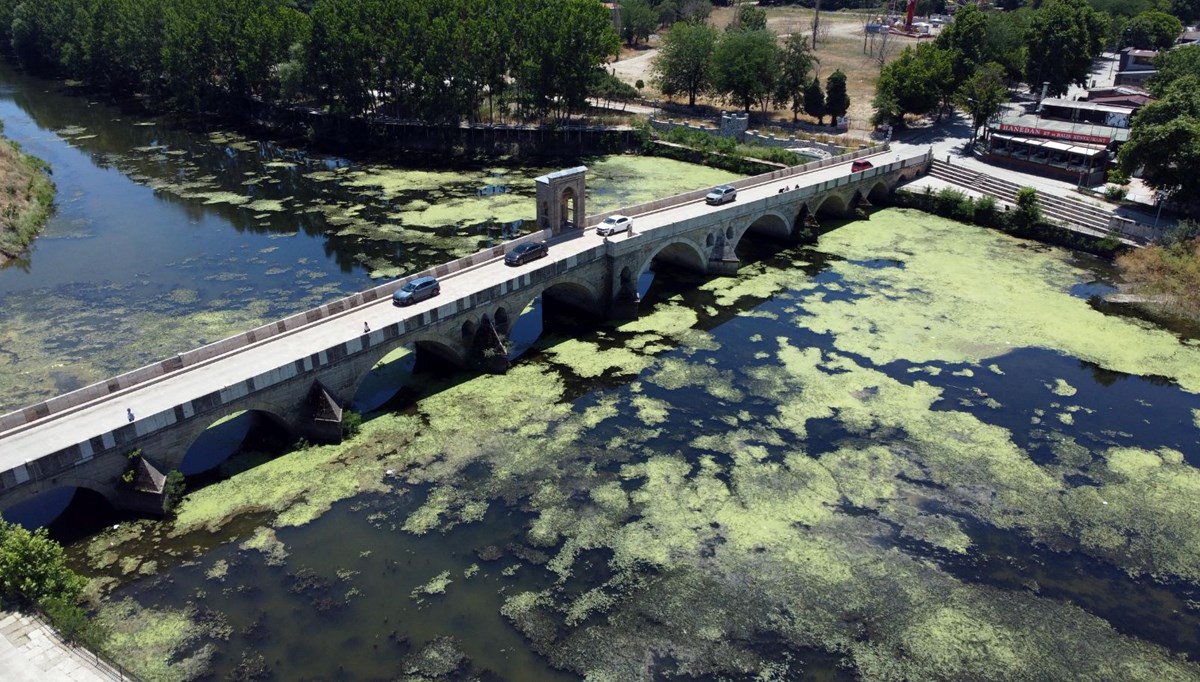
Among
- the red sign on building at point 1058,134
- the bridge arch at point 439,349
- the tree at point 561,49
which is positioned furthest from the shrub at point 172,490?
the red sign on building at point 1058,134

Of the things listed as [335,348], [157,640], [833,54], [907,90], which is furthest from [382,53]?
[833,54]

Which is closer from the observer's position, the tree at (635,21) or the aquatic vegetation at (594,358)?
the aquatic vegetation at (594,358)

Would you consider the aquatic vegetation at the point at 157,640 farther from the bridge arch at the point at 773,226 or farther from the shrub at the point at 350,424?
the bridge arch at the point at 773,226

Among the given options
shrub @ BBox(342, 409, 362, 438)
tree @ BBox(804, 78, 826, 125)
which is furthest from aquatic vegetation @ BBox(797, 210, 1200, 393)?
tree @ BBox(804, 78, 826, 125)

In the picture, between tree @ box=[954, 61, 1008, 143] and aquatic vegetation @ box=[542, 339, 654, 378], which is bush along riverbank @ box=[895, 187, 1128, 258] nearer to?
tree @ box=[954, 61, 1008, 143]

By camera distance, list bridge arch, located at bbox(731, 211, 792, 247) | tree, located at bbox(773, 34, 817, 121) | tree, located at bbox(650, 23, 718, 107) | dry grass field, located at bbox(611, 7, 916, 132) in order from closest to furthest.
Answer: bridge arch, located at bbox(731, 211, 792, 247) < tree, located at bbox(773, 34, 817, 121) < tree, located at bbox(650, 23, 718, 107) < dry grass field, located at bbox(611, 7, 916, 132)
